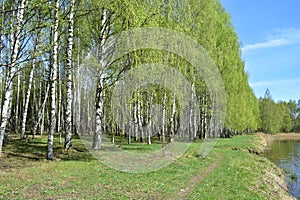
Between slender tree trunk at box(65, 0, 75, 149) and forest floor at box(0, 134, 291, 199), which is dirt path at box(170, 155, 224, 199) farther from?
slender tree trunk at box(65, 0, 75, 149)

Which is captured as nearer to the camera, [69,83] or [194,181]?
[194,181]

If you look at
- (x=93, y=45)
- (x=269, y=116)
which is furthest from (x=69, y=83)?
(x=269, y=116)

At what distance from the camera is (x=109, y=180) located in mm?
11039

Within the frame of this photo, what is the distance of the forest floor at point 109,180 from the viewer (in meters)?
9.09

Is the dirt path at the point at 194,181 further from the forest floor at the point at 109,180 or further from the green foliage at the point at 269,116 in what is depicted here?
the green foliage at the point at 269,116

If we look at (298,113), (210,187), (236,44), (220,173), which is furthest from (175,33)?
(298,113)

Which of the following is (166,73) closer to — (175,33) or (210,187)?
(175,33)

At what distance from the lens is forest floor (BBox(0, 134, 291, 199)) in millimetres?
9086

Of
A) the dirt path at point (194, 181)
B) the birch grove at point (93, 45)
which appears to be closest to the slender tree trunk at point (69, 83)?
the birch grove at point (93, 45)

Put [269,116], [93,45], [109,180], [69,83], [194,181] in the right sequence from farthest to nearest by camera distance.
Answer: [269,116] < [93,45] < [69,83] < [194,181] < [109,180]

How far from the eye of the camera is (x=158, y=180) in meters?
11.9

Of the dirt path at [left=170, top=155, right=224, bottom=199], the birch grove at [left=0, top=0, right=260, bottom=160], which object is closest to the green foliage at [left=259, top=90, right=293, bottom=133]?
the birch grove at [left=0, top=0, right=260, bottom=160]

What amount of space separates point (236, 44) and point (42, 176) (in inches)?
1438

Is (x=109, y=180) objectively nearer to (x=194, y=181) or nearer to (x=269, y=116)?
(x=194, y=181)
